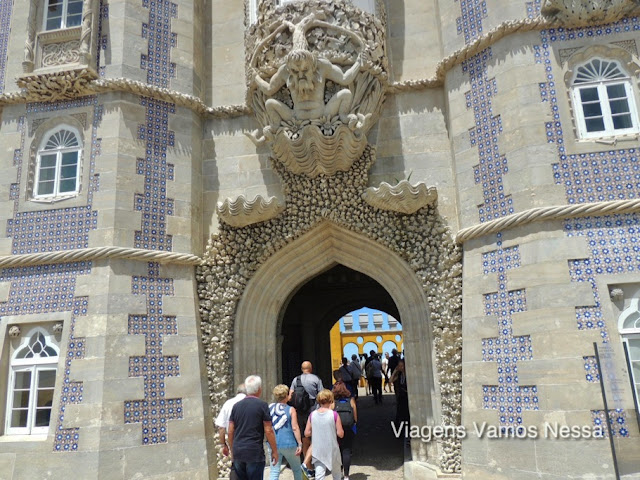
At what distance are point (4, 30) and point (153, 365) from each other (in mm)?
6926

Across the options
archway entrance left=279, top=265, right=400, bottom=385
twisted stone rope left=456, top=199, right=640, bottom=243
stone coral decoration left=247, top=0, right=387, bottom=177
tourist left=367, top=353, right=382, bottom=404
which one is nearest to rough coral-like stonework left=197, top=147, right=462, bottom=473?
stone coral decoration left=247, top=0, right=387, bottom=177

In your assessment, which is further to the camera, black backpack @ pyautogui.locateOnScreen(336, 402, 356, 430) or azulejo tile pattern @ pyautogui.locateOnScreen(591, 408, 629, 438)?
black backpack @ pyautogui.locateOnScreen(336, 402, 356, 430)

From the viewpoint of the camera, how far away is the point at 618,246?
6785mm

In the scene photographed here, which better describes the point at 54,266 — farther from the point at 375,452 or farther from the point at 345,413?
the point at 375,452

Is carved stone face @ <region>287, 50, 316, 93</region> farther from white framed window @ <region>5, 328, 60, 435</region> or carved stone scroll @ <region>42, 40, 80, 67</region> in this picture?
white framed window @ <region>5, 328, 60, 435</region>

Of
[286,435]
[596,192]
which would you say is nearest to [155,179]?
[286,435]

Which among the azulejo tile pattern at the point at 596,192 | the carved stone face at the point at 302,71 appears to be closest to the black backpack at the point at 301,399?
the azulejo tile pattern at the point at 596,192

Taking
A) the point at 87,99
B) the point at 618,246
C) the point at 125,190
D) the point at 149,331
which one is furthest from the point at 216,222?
the point at 618,246

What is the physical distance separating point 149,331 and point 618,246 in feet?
22.2

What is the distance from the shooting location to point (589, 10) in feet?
25.0

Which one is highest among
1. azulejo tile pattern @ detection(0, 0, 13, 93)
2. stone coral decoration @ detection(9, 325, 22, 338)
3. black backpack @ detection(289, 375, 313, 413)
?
azulejo tile pattern @ detection(0, 0, 13, 93)

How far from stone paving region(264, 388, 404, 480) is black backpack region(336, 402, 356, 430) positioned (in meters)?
1.69

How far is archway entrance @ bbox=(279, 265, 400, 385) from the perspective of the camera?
13.9 metres

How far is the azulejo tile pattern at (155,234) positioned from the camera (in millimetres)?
7844
